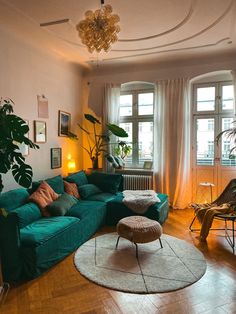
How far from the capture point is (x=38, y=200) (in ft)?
10.6

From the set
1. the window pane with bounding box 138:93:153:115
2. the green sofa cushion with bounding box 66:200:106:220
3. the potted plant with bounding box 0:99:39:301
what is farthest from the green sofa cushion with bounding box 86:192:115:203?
the window pane with bounding box 138:93:153:115

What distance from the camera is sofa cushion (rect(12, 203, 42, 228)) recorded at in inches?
110

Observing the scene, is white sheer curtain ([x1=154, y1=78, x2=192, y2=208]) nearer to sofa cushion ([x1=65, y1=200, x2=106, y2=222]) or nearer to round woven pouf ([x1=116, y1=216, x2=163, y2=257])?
sofa cushion ([x1=65, y1=200, x2=106, y2=222])

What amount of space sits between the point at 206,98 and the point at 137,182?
2.46 meters

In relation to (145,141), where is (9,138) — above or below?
below

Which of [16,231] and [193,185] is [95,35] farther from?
[193,185]

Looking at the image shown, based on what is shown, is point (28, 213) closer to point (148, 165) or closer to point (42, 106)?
point (42, 106)

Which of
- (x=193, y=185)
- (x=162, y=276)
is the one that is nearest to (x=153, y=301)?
(x=162, y=276)

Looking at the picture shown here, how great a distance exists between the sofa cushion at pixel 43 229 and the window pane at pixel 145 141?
9.22 ft

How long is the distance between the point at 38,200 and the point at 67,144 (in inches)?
83.3

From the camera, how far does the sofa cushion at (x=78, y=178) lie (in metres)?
4.41

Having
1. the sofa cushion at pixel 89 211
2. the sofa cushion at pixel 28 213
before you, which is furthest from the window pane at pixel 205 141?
the sofa cushion at pixel 28 213

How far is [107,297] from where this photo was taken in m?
2.18

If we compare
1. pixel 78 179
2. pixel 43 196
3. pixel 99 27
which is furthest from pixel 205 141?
pixel 43 196
